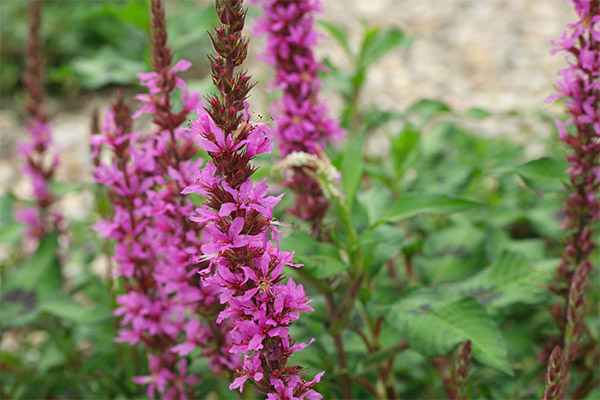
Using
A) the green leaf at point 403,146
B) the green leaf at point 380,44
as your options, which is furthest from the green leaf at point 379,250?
the green leaf at point 380,44

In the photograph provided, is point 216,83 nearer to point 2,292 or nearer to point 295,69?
point 295,69

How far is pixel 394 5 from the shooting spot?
310 inches

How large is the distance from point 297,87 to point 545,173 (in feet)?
2.84

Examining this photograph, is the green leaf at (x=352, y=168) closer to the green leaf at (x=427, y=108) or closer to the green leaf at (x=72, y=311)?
the green leaf at (x=427, y=108)

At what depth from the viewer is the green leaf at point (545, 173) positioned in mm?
1934

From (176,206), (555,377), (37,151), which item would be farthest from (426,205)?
(37,151)

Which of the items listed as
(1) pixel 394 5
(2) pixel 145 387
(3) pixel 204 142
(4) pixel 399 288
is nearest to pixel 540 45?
(1) pixel 394 5

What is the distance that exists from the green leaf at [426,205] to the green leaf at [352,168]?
151 mm

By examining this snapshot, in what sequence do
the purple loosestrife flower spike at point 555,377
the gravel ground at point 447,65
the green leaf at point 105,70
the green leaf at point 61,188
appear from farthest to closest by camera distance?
the gravel ground at point 447,65, the green leaf at point 105,70, the green leaf at point 61,188, the purple loosestrife flower spike at point 555,377

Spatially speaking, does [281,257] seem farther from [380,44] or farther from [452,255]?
[380,44]

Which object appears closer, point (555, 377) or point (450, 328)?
point (555, 377)

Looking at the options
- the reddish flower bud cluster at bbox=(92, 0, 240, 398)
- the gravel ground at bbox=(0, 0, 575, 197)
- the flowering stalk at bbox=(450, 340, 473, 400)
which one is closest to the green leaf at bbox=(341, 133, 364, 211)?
the reddish flower bud cluster at bbox=(92, 0, 240, 398)

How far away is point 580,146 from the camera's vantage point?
69.3 inches

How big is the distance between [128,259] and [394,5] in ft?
22.4
